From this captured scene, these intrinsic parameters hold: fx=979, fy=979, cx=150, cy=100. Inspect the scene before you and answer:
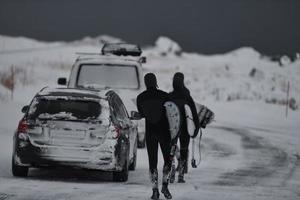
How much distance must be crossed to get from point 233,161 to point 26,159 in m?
6.30

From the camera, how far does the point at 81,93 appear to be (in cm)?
1594

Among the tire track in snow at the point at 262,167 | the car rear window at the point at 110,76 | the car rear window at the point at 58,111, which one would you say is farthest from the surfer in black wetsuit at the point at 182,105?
the car rear window at the point at 110,76

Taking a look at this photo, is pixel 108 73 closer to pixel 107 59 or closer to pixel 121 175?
pixel 107 59

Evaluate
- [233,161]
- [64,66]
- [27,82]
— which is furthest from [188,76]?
[233,161]

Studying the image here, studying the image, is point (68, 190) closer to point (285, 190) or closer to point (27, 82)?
point (285, 190)

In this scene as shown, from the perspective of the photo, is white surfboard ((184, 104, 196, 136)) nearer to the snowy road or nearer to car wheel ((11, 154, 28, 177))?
the snowy road

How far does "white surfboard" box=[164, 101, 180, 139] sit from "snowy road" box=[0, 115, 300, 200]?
908mm

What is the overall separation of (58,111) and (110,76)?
281 inches

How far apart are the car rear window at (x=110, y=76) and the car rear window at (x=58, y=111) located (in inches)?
260

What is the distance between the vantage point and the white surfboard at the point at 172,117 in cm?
1339

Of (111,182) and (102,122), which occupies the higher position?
(102,122)

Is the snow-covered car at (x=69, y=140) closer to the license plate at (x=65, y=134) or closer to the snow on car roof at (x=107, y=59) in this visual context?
the license plate at (x=65, y=134)

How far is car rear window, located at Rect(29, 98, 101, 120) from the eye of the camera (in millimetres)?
15242

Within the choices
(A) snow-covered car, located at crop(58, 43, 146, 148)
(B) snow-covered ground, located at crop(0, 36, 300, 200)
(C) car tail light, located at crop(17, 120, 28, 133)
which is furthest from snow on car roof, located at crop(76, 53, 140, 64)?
(C) car tail light, located at crop(17, 120, 28, 133)
